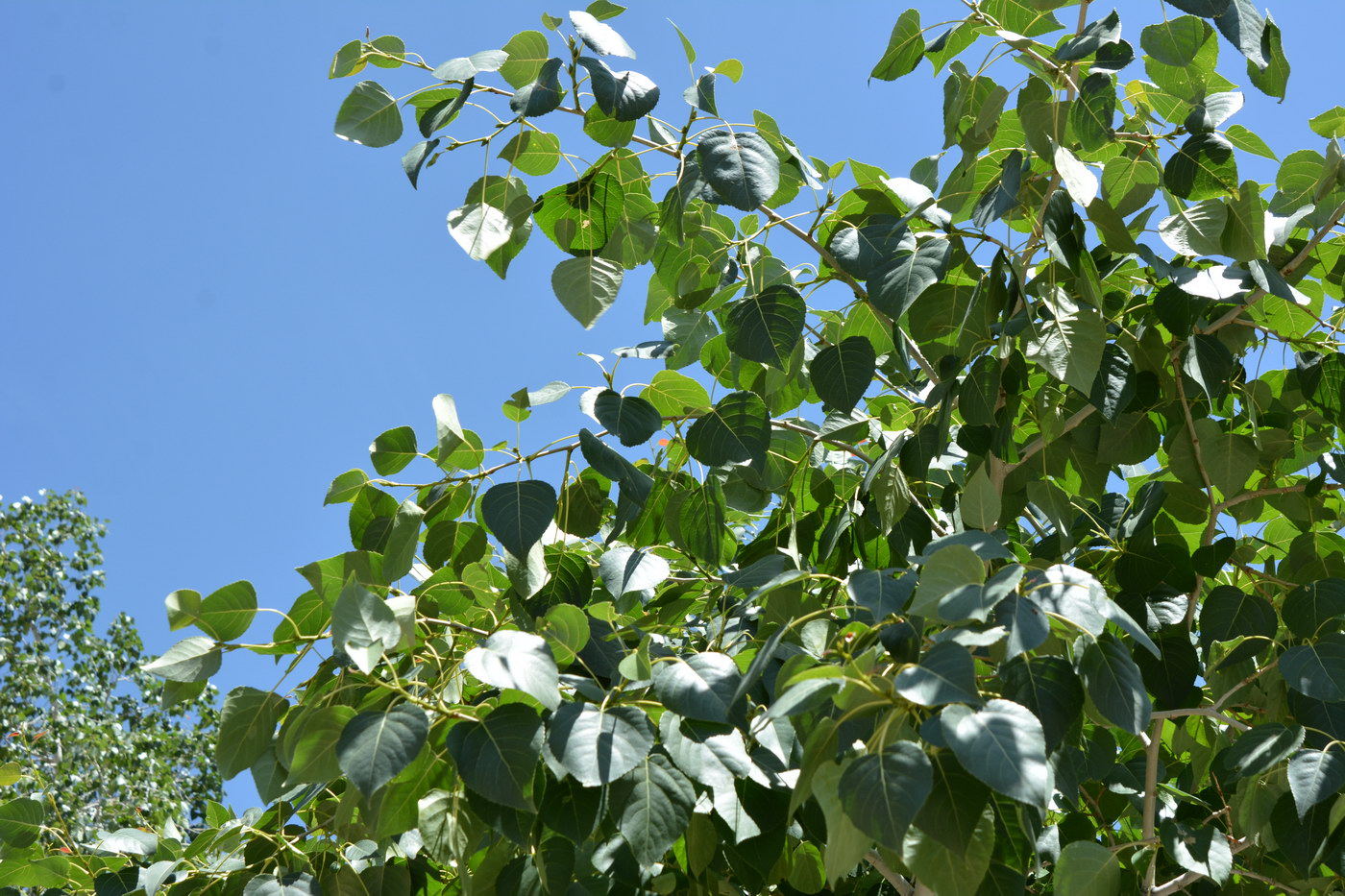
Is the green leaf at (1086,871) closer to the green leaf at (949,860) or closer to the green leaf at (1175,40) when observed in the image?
the green leaf at (949,860)

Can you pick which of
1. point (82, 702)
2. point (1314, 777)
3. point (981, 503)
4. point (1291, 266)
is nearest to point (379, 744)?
point (981, 503)

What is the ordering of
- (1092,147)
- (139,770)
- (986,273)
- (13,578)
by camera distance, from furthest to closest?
1. (13,578)
2. (139,770)
3. (986,273)
4. (1092,147)

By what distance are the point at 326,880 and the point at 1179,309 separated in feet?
4.42

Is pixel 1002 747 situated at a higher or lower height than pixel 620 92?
lower

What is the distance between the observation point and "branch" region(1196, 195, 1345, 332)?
1.54 meters

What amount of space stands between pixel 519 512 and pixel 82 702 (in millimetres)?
7658

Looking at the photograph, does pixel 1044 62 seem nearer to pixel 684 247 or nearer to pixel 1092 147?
pixel 1092 147

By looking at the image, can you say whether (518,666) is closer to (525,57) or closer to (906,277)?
(906,277)

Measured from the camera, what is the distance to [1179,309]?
1.60 metres

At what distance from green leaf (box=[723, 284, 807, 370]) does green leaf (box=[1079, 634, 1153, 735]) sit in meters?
0.54

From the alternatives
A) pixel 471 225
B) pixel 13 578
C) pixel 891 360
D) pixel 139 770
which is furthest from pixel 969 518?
pixel 13 578

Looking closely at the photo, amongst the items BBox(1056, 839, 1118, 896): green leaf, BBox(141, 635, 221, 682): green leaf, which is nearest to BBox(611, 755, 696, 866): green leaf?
BBox(1056, 839, 1118, 896): green leaf

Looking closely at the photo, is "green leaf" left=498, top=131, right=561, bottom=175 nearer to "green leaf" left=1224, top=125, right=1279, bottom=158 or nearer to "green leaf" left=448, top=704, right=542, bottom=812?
"green leaf" left=448, top=704, right=542, bottom=812

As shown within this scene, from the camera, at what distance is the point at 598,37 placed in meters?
1.41
